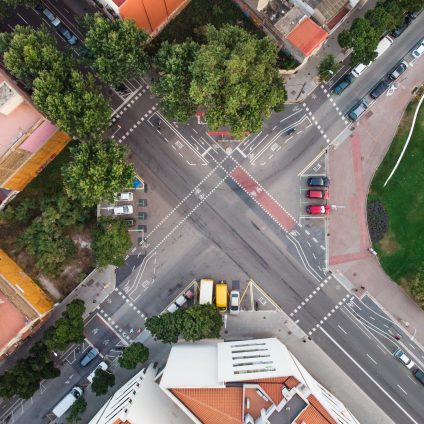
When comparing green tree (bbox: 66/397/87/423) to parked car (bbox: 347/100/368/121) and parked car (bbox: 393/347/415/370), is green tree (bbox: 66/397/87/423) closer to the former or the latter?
parked car (bbox: 393/347/415/370)

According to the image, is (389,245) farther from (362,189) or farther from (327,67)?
(327,67)

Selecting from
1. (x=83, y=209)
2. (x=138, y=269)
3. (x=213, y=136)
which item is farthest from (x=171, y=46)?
(x=138, y=269)

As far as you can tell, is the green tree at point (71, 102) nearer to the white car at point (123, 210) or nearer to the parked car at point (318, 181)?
the white car at point (123, 210)

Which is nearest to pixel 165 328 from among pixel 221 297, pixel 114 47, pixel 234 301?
pixel 221 297

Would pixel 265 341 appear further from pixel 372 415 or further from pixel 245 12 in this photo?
pixel 245 12

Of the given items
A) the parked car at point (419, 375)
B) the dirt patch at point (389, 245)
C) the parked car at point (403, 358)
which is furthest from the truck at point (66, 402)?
the dirt patch at point (389, 245)

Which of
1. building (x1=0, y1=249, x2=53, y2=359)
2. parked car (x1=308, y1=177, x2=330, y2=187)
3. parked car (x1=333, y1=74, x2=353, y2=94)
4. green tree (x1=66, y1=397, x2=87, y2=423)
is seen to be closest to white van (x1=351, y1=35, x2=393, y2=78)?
parked car (x1=333, y1=74, x2=353, y2=94)

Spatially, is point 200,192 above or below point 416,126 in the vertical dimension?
above
